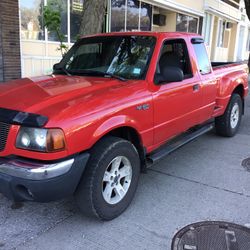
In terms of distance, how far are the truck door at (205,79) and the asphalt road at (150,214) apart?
0.90m

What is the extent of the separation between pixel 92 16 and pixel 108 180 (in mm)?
3930

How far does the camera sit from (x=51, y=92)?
3.22m

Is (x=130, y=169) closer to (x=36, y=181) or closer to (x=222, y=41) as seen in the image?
(x=36, y=181)

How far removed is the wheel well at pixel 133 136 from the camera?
136 inches

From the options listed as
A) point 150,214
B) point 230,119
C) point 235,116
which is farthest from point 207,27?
point 150,214

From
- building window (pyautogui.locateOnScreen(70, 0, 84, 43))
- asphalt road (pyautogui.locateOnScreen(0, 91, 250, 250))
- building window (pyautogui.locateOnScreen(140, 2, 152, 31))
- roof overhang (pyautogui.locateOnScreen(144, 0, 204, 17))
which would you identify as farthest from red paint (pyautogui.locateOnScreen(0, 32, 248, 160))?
roof overhang (pyautogui.locateOnScreen(144, 0, 204, 17))

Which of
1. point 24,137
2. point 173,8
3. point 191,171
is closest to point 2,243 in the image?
point 24,137

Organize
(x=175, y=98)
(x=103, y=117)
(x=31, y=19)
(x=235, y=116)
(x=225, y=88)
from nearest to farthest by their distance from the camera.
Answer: (x=103, y=117), (x=175, y=98), (x=225, y=88), (x=235, y=116), (x=31, y=19)

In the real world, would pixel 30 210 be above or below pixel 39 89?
below

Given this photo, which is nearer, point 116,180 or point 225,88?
point 116,180

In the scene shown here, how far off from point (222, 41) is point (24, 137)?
2371 centimetres

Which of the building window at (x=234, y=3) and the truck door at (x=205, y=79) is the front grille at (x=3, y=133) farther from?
the building window at (x=234, y=3)

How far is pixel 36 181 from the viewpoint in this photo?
2611 mm

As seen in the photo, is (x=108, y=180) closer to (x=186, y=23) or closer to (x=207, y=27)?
(x=186, y=23)
